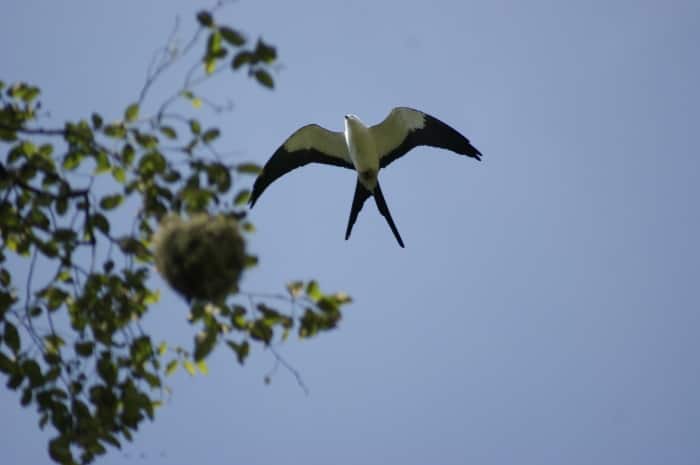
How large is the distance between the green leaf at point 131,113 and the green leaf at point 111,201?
0.33 metres

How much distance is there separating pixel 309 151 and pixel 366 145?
2.21 feet

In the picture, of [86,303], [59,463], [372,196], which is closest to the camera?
[59,463]

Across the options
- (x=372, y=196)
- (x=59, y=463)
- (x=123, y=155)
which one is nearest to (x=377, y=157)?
(x=372, y=196)

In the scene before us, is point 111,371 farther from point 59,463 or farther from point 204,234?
point 204,234

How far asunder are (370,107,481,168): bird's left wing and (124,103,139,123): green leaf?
487cm

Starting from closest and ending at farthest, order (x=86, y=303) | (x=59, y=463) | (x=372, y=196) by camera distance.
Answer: (x=59, y=463), (x=86, y=303), (x=372, y=196)

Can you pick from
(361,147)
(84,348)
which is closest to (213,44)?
(84,348)

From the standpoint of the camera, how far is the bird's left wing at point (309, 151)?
8.20 m

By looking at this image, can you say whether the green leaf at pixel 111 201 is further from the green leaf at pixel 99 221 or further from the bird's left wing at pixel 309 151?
the bird's left wing at pixel 309 151

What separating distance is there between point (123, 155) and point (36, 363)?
0.96m

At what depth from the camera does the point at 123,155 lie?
3506mm

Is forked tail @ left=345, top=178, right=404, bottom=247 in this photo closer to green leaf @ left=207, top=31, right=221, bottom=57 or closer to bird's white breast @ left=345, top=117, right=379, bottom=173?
bird's white breast @ left=345, top=117, right=379, bottom=173

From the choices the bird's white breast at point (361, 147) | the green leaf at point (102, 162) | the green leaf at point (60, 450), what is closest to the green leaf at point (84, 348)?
the green leaf at point (60, 450)

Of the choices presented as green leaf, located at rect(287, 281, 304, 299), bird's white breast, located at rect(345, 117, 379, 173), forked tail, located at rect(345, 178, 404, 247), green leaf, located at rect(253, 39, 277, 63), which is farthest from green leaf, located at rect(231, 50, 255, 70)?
bird's white breast, located at rect(345, 117, 379, 173)
